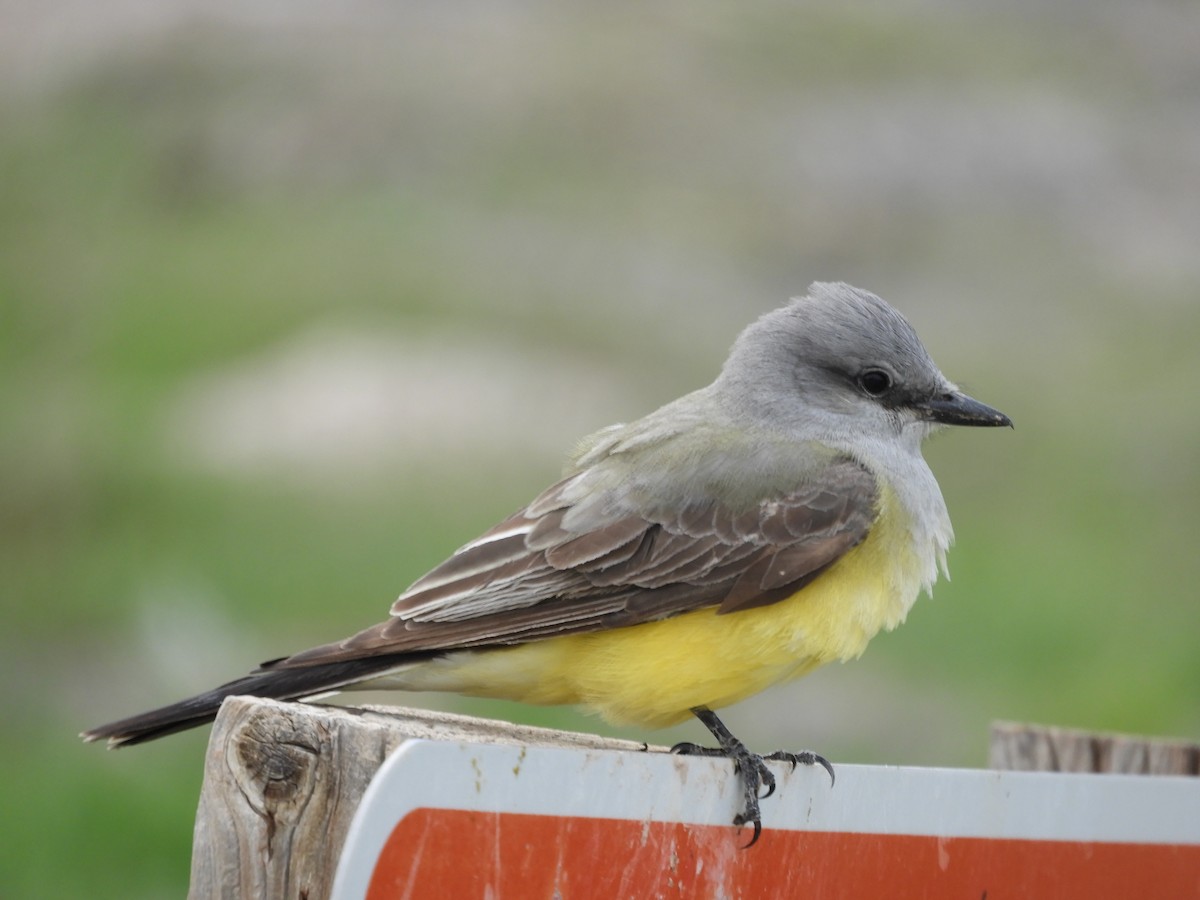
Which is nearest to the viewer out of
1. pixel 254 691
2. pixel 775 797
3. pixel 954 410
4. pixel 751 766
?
pixel 775 797

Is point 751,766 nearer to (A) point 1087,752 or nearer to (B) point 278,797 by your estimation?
(B) point 278,797

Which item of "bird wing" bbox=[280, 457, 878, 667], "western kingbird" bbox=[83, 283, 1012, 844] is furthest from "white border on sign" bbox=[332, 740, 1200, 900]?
"bird wing" bbox=[280, 457, 878, 667]

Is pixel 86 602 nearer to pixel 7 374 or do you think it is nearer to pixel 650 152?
pixel 7 374

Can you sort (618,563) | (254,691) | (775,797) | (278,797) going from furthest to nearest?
(618,563), (254,691), (775,797), (278,797)

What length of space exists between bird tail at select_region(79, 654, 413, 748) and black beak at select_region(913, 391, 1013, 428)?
5.57 feet

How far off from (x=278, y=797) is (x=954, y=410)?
2619 mm

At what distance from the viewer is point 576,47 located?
79.5 feet

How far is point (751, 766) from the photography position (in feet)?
9.99

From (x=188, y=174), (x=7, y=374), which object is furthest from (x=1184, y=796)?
(x=188, y=174)

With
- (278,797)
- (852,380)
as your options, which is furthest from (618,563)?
(278,797)

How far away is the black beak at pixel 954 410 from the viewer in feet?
14.7

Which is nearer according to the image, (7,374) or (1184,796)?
(1184,796)

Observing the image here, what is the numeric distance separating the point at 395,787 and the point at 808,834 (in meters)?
0.89

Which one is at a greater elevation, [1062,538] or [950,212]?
[950,212]
